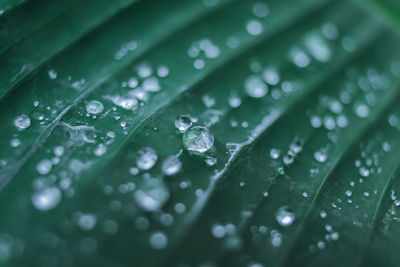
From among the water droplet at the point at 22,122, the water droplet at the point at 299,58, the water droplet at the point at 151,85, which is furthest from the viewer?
the water droplet at the point at 299,58

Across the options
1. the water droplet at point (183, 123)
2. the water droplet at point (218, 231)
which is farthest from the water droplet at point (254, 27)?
the water droplet at point (218, 231)

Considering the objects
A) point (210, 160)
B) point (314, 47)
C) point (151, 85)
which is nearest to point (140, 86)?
point (151, 85)

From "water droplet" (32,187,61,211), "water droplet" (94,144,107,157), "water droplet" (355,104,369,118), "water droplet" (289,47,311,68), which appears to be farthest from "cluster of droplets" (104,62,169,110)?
"water droplet" (355,104,369,118)

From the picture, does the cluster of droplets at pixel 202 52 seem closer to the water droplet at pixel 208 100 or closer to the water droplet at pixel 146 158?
the water droplet at pixel 208 100

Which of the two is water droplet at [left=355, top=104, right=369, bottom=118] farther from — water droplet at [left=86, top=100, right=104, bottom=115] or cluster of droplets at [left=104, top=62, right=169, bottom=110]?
water droplet at [left=86, top=100, right=104, bottom=115]

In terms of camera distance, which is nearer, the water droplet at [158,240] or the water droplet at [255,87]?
the water droplet at [158,240]

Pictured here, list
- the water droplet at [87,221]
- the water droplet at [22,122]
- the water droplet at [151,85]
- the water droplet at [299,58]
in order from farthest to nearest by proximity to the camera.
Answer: the water droplet at [299,58] → the water droplet at [151,85] → the water droplet at [22,122] → the water droplet at [87,221]

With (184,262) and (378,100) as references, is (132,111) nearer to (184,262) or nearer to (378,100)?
(184,262)
